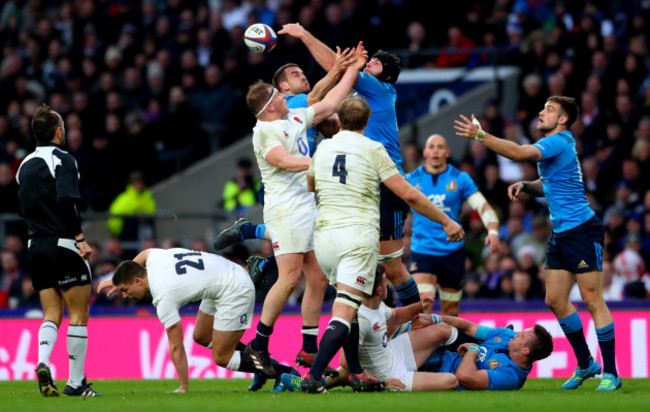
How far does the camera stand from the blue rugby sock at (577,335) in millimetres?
10227

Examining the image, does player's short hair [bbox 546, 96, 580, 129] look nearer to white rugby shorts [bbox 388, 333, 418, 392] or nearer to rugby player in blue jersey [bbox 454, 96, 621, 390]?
rugby player in blue jersey [bbox 454, 96, 621, 390]

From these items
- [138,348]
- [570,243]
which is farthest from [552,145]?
[138,348]

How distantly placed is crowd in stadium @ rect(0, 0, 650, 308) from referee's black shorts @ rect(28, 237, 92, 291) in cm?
579

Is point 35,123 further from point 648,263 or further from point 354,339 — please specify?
point 648,263

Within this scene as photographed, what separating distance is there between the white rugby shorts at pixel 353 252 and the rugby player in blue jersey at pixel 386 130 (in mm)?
1305

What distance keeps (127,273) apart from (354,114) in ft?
8.30

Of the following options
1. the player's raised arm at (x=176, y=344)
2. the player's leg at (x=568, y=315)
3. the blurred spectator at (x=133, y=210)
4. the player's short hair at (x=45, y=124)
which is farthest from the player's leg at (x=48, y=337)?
the blurred spectator at (x=133, y=210)

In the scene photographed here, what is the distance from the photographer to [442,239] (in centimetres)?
1233

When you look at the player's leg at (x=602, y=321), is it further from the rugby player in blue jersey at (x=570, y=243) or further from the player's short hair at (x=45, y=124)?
the player's short hair at (x=45, y=124)

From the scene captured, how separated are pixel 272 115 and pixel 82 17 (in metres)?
14.1

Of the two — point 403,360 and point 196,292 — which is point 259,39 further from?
point 403,360

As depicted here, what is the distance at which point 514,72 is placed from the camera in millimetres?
18359

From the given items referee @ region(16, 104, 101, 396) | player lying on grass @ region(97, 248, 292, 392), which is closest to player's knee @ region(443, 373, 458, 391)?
player lying on grass @ region(97, 248, 292, 392)

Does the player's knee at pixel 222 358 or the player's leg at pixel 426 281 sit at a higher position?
the player's leg at pixel 426 281
